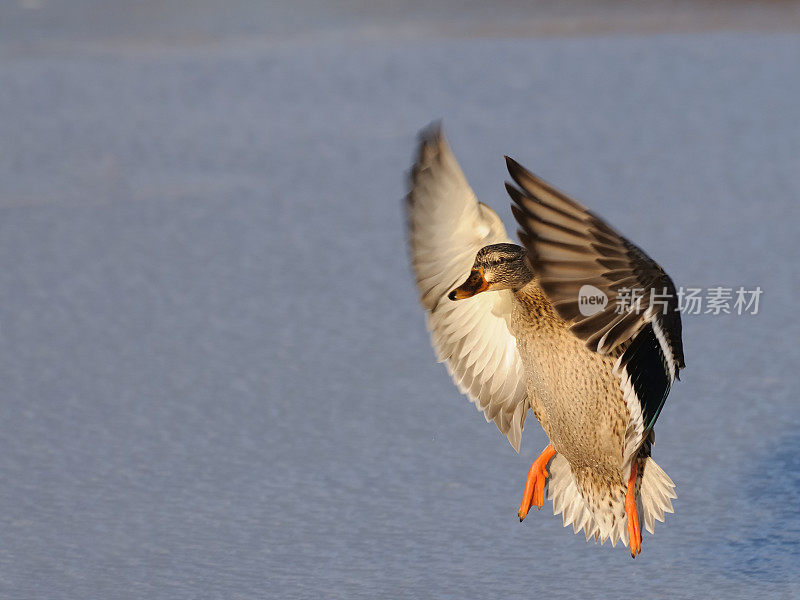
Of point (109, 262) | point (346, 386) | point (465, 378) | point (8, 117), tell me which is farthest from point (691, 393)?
point (8, 117)

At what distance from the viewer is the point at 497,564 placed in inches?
118

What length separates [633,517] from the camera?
3.04 metres

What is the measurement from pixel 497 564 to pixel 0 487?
4.37 feet

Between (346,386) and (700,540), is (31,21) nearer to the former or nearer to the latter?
(346,386)

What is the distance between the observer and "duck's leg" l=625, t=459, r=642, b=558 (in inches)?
117

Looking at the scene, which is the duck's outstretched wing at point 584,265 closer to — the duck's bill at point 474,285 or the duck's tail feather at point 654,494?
the duck's bill at point 474,285

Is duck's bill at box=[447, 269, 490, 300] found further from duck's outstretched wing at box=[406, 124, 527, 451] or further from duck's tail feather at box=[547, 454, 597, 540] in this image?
duck's tail feather at box=[547, 454, 597, 540]

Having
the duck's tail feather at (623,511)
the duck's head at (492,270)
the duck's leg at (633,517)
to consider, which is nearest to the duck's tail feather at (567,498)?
the duck's tail feather at (623,511)

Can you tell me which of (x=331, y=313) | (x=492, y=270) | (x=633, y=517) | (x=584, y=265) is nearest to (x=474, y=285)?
(x=492, y=270)

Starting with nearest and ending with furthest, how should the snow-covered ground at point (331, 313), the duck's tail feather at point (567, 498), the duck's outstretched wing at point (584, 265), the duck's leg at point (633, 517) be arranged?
the duck's outstretched wing at point (584, 265) < the duck's leg at point (633, 517) < the snow-covered ground at point (331, 313) < the duck's tail feather at point (567, 498)

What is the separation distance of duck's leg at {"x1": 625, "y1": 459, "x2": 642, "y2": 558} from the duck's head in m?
0.54

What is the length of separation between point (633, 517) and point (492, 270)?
66 cm

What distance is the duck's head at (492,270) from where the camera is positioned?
300 centimetres

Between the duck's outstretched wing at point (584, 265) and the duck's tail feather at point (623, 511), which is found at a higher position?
the duck's outstretched wing at point (584, 265)
